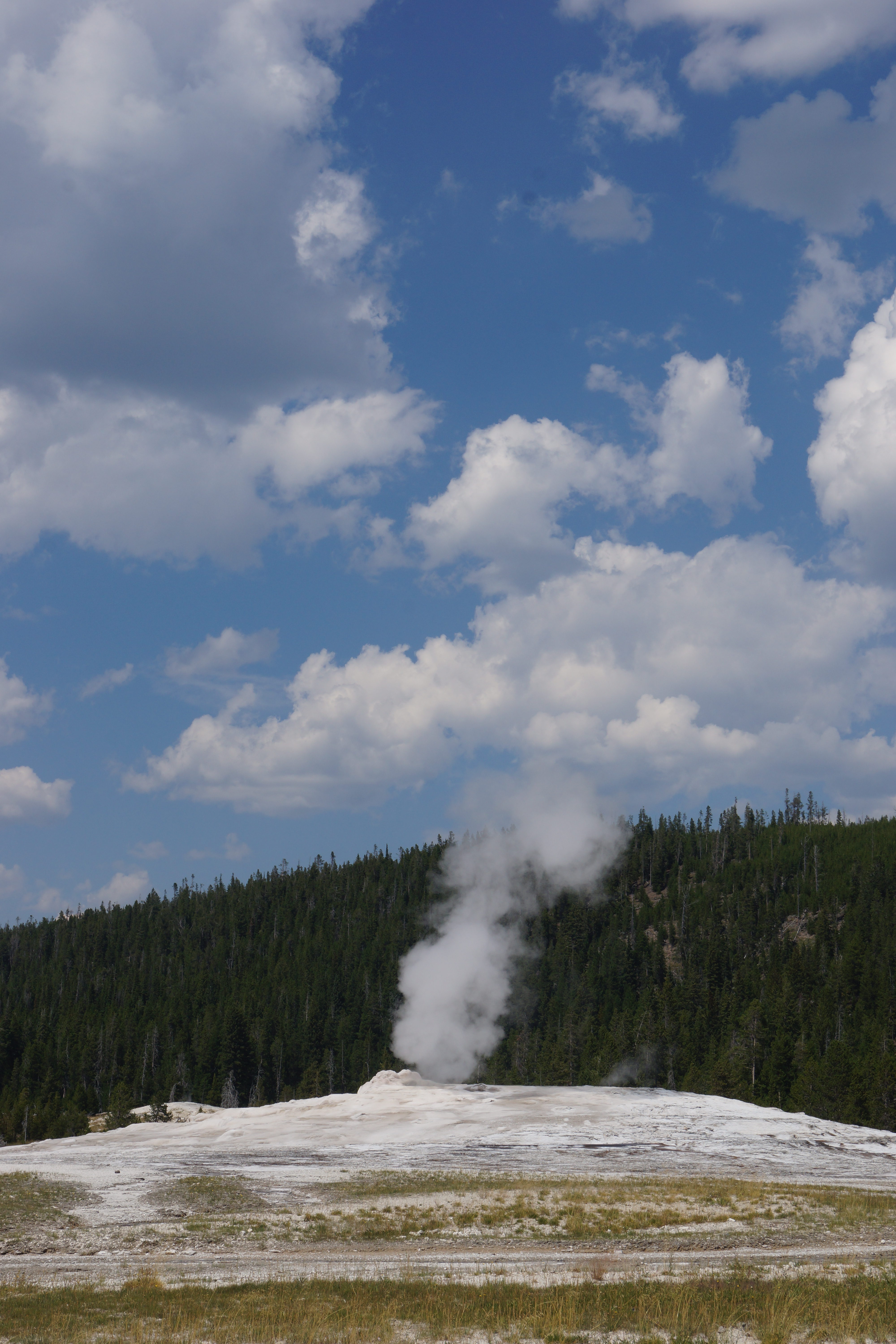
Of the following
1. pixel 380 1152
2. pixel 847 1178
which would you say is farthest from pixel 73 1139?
pixel 847 1178

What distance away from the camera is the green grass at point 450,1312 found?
16594mm

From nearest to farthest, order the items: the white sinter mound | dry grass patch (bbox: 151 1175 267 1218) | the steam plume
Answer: dry grass patch (bbox: 151 1175 267 1218), the white sinter mound, the steam plume

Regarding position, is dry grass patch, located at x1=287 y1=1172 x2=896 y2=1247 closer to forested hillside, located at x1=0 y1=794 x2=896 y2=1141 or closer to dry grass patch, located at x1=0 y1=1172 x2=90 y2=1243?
dry grass patch, located at x1=0 y1=1172 x2=90 y2=1243

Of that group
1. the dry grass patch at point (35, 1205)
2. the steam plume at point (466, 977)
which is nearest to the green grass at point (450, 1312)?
the dry grass patch at point (35, 1205)

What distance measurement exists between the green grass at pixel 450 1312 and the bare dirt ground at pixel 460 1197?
6.94ft

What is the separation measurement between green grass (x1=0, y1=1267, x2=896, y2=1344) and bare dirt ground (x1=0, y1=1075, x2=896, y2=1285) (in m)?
2.11

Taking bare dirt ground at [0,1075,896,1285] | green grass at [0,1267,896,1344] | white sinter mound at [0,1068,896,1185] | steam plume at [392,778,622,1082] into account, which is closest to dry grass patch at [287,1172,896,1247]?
bare dirt ground at [0,1075,896,1285]

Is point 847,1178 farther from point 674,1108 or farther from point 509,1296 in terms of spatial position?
point 509,1296

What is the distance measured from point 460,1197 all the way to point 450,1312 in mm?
18373

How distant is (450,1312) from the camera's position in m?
18.1

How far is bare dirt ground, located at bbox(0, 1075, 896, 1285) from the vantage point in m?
25.3

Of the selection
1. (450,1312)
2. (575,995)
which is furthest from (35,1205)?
(575,995)

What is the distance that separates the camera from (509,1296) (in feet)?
63.9

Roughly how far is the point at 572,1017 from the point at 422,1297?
11610 cm
